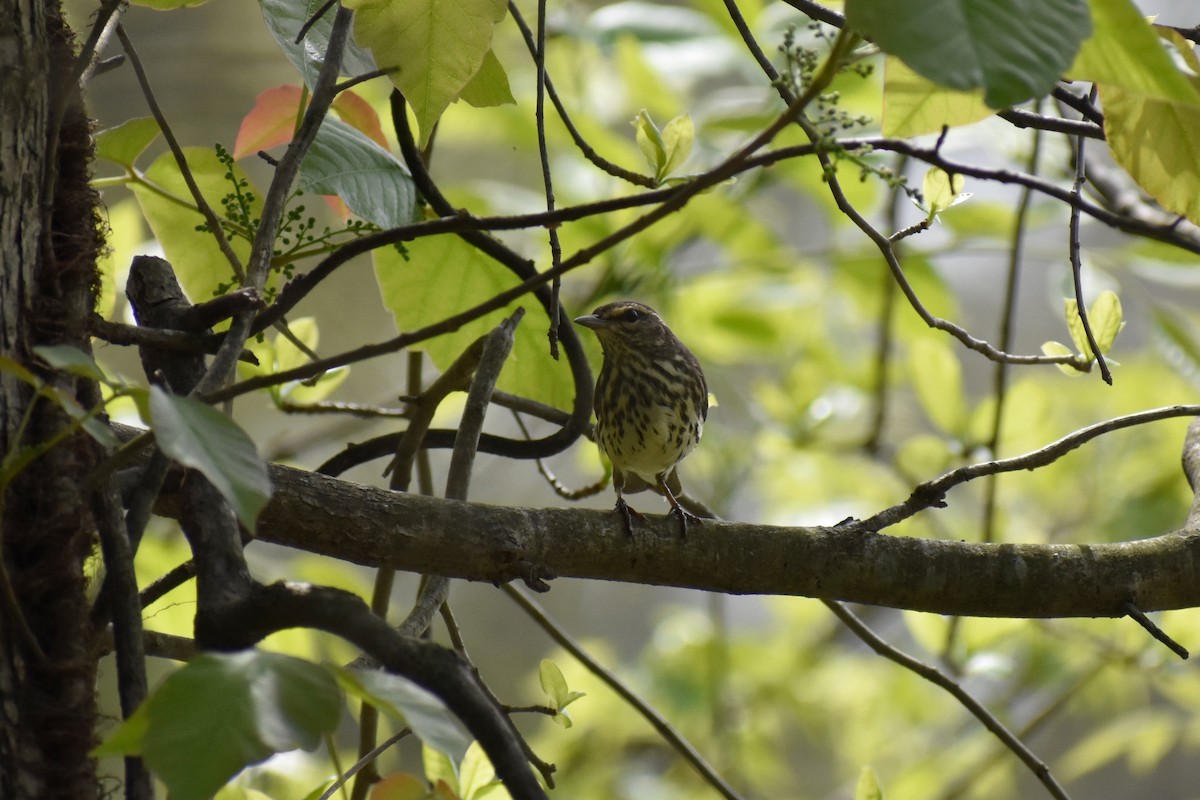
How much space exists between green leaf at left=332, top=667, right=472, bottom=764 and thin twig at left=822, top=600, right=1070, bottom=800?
2.70 feet

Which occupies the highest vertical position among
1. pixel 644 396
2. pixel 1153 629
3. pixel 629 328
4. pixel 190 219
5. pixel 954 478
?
pixel 190 219

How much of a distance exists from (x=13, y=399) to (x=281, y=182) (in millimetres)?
290

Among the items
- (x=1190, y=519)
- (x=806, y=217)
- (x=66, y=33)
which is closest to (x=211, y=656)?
(x=66, y=33)

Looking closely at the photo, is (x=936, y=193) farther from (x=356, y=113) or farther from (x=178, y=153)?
(x=178, y=153)

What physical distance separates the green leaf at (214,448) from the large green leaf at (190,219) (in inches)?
30.9

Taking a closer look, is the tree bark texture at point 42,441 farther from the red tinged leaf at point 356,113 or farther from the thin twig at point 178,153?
the red tinged leaf at point 356,113

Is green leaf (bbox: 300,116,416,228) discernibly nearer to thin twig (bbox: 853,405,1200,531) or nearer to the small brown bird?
thin twig (bbox: 853,405,1200,531)

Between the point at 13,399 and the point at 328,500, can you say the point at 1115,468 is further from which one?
the point at 13,399

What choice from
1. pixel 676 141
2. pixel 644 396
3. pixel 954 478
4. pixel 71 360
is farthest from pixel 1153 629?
pixel 644 396

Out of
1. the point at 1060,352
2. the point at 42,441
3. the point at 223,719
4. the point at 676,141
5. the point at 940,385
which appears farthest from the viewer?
the point at 940,385

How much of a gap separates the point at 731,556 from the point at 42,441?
65cm

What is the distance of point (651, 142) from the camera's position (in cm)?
119

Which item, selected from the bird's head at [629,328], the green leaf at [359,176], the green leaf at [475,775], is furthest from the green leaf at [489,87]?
the bird's head at [629,328]

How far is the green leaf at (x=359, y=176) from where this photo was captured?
110 cm
